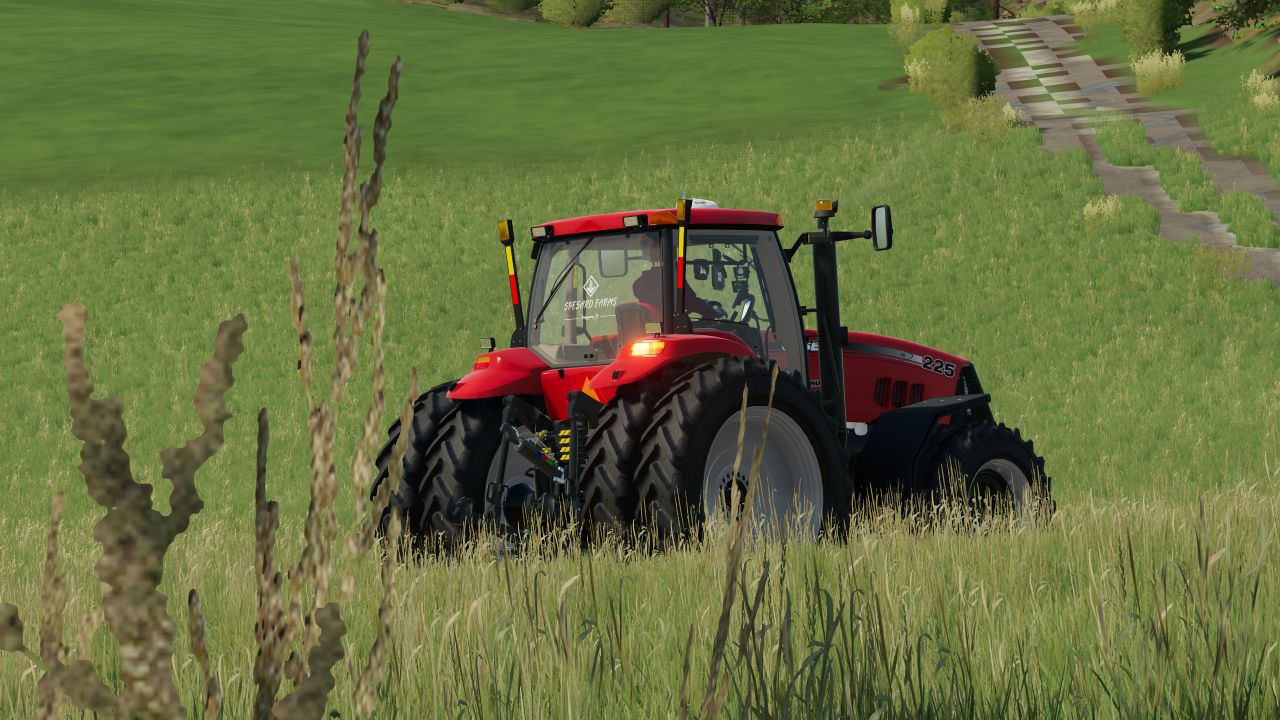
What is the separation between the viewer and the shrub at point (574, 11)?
2795 inches

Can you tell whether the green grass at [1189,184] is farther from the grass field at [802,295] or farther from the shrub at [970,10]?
the shrub at [970,10]

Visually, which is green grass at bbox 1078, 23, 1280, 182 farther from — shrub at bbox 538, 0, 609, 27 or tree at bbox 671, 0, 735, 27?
tree at bbox 671, 0, 735, 27

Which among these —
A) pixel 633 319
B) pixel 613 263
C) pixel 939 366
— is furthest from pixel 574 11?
pixel 633 319

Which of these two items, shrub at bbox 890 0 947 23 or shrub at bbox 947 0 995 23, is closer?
shrub at bbox 890 0 947 23

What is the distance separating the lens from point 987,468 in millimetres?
9445

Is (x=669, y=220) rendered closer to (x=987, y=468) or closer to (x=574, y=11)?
(x=987, y=468)

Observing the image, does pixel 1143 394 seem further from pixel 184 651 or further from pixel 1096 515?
pixel 184 651

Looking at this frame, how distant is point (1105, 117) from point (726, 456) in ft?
96.8

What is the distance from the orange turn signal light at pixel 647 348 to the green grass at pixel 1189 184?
1961 cm

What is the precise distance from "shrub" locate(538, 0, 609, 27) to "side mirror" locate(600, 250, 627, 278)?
65.0m

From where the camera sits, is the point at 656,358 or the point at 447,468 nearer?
the point at 656,358

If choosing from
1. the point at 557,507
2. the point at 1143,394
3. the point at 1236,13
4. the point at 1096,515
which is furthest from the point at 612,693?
the point at 1236,13

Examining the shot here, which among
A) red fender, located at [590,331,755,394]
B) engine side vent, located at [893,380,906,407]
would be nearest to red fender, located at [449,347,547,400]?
red fender, located at [590,331,755,394]

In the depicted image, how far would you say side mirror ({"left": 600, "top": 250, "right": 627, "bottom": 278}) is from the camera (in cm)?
838
